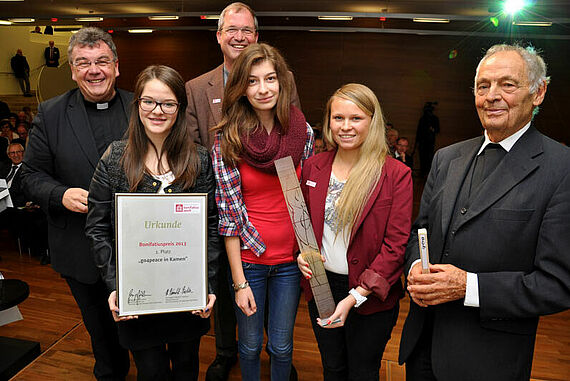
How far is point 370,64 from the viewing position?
8500 mm

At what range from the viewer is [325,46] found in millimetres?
8367

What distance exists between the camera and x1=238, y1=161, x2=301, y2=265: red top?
1831 mm

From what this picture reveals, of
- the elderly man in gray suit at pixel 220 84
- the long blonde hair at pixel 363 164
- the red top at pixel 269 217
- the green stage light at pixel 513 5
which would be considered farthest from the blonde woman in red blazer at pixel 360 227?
the green stage light at pixel 513 5

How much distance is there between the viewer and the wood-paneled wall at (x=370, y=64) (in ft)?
26.6

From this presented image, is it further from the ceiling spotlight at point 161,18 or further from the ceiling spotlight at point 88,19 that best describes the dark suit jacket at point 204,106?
the ceiling spotlight at point 88,19

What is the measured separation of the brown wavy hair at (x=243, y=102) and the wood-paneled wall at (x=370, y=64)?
21.3ft

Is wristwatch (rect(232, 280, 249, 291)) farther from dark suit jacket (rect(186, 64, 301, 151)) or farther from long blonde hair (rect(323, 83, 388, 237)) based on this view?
dark suit jacket (rect(186, 64, 301, 151))

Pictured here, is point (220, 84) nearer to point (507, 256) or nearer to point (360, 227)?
point (360, 227)

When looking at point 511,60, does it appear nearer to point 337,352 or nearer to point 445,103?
point 337,352

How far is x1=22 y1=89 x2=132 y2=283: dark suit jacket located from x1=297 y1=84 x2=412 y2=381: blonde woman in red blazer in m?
1.07

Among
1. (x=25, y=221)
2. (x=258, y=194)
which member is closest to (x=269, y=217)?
(x=258, y=194)

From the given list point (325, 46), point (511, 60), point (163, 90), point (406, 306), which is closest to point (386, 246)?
point (511, 60)
